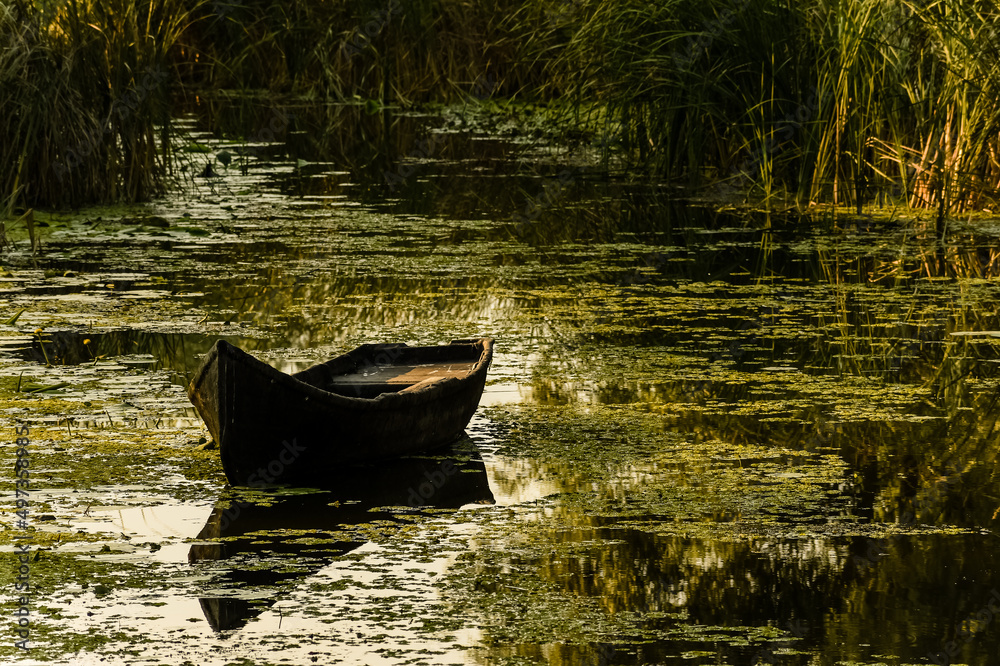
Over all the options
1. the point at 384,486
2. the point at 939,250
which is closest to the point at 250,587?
the point at 384,486

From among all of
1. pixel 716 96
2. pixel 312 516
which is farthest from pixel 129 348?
pixel 716 96

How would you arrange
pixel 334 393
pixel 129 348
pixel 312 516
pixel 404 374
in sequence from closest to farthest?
1. pixel 312 516
2. pixel 334 393
3. pixel 404 374
4. pixel 129 348

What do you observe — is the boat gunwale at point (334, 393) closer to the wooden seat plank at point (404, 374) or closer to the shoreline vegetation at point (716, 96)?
the wooden seat plank at point (404, 374)

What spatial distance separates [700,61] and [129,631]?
30.5ft

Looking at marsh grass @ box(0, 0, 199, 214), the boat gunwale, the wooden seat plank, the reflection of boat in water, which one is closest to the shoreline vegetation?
marsh grass @ box(0, 0, 199, 214)

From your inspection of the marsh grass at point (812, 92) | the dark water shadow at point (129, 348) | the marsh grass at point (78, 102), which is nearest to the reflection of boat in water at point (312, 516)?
the dark water shadow at point (129, 348)

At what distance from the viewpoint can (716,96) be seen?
12562 millimetres

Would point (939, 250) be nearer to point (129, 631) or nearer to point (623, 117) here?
point (623, 117)

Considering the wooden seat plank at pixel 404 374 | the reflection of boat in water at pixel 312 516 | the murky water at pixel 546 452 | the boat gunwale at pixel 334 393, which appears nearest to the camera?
the murky water at pixel 546 452

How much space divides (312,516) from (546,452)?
1114mm

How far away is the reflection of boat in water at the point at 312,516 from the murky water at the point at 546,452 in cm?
1

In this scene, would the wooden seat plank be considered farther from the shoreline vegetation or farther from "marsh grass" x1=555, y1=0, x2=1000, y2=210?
"marsh grass" x1=555, y1=0, x2=1000, y2=210

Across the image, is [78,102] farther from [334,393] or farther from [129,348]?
[334,393]

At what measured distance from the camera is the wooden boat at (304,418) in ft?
17.3
